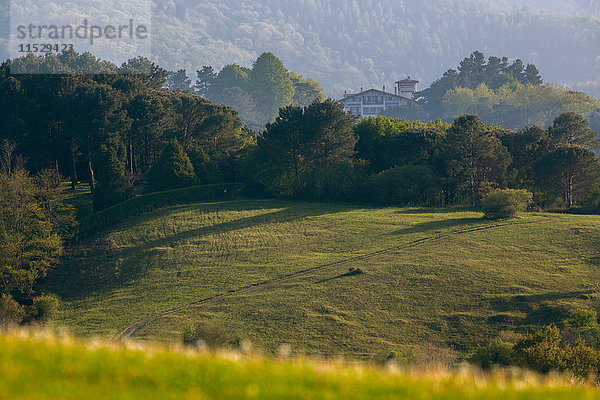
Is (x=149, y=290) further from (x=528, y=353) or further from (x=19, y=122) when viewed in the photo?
(x=19, y=122)

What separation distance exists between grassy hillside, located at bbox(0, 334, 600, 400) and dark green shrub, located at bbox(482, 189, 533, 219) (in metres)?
64.8

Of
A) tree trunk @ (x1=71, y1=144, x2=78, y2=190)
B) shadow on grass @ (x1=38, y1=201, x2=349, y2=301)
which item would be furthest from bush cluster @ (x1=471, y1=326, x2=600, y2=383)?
tree trunk @ (x1=71, y1=144, x2=78, y2=190)

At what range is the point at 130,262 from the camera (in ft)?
224

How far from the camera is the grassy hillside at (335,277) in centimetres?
4741

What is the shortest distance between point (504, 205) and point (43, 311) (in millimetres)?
49578

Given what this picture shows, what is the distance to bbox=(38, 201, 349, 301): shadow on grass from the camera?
64188 mm

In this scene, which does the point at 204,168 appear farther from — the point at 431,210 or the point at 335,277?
the point at 335,277

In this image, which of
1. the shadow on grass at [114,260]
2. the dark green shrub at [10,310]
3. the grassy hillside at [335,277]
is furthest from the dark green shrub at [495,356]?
the dark green shrub at [10,310]

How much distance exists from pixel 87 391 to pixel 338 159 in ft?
288

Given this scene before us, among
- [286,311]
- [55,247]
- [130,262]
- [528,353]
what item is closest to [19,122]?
[55,247]

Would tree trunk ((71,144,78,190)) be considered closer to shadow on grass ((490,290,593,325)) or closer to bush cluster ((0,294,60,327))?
bush cluster ((0,294,60,327))

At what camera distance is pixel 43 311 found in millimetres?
56000

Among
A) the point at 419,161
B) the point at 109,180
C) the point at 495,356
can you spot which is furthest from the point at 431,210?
the point at 495,356

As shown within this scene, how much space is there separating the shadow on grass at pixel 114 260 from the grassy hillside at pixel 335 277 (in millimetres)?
211
